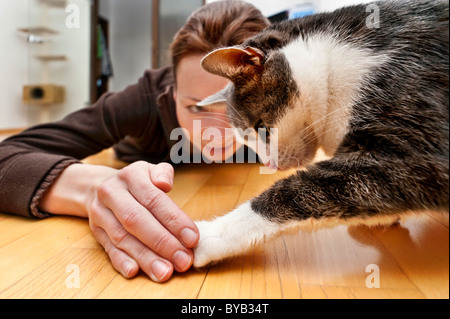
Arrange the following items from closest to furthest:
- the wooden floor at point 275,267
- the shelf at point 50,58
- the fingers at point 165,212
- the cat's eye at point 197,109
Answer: the wooden floor at point 275,267 → the fingers at point 165,212 → the cat's eye at point 197,109 → the shelf at point 50,58

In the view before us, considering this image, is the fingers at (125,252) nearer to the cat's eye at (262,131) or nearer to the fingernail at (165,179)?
the fingernail at (165,179)

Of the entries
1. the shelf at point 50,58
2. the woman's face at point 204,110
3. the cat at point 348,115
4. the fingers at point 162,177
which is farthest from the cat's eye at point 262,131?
the shelf at point 50,58

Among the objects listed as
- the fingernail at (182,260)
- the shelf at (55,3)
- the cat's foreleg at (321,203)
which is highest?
the shelf at (55,3)

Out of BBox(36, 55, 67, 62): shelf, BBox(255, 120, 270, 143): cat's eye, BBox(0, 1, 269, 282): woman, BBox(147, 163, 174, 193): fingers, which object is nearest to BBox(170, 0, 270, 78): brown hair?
BBox(0, 1, 269, 282): woman

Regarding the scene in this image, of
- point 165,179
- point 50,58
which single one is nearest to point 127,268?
point 165,179

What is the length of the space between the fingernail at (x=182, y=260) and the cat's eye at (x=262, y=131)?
361 mm

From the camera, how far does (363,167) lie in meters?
0.52

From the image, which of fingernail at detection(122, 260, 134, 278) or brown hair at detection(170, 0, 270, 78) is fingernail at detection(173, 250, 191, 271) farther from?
brown hair at detection(170, 0, 270, 78)

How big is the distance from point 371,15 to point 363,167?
31cm

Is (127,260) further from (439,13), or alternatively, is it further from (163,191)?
(439,13)

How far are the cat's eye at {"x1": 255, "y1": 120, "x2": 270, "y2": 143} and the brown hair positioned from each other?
0.70 ft

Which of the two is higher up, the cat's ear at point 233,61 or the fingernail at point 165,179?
the cat's ear at point 233,61

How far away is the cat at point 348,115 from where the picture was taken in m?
0.50
